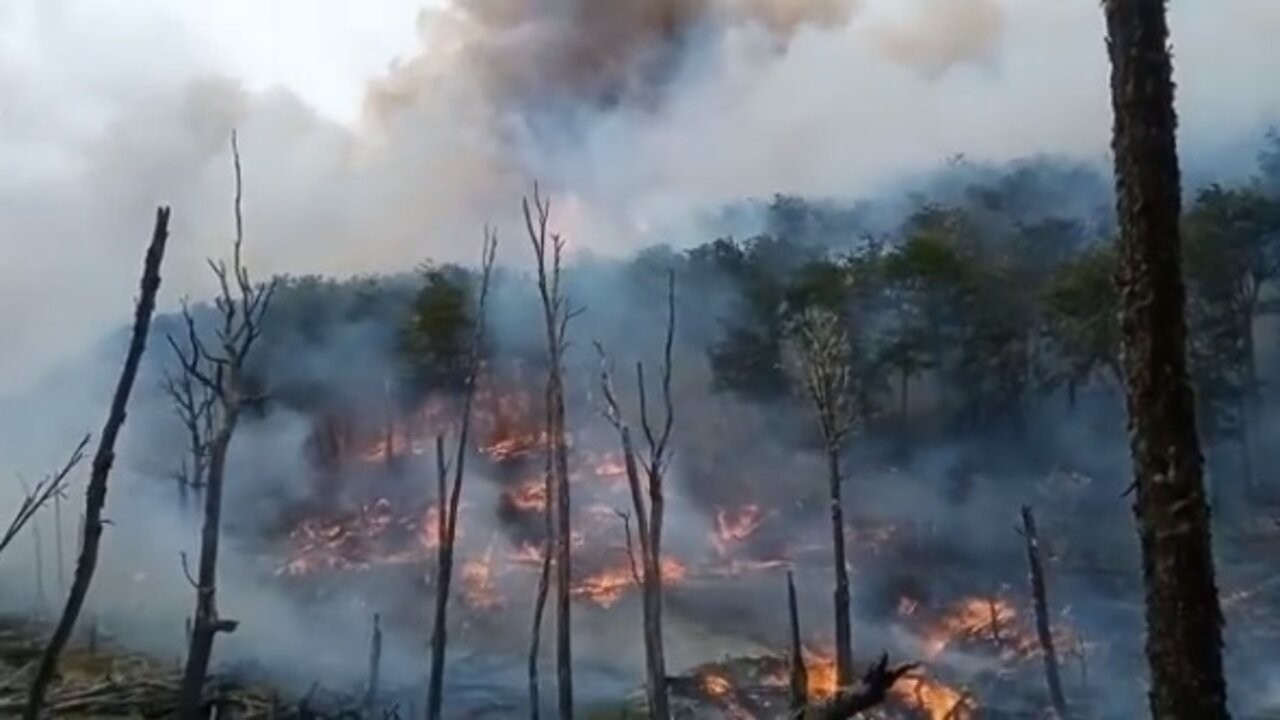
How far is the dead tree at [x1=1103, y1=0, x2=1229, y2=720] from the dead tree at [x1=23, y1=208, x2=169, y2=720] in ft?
35.1

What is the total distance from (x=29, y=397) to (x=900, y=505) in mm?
51739

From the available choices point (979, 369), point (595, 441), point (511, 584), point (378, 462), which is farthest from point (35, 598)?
point (979, 369)

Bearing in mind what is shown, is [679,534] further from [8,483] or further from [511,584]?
[8,483]

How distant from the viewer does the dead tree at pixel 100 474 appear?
13.1m

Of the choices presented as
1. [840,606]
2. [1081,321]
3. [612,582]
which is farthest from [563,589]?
[1081,321]

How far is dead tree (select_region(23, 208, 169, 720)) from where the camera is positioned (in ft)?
42.9

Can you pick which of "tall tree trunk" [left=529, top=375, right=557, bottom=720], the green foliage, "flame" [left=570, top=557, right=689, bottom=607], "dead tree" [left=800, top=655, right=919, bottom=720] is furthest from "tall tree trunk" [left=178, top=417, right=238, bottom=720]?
the green foliage

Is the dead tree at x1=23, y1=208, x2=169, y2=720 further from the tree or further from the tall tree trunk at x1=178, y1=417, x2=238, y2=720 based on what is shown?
the tree

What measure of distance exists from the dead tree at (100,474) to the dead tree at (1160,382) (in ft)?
35.1

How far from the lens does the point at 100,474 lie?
1304 centimetres

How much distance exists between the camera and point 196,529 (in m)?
52.5

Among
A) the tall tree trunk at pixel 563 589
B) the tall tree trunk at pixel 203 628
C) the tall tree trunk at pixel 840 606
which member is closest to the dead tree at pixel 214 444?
the tall tree trunk at pixel 203 628

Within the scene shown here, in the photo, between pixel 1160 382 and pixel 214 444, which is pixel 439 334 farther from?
Answer: pixel 1160 382

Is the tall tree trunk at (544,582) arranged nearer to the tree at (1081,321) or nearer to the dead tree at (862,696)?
the tree at (1081,321)
